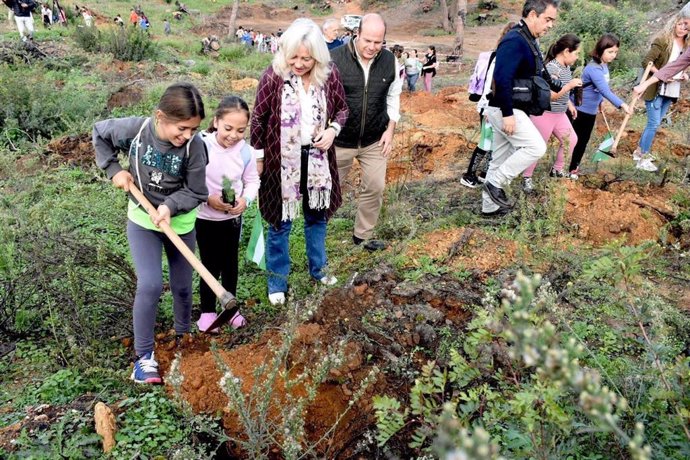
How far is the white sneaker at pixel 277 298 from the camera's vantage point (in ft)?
11.6

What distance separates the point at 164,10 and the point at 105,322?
109 ft

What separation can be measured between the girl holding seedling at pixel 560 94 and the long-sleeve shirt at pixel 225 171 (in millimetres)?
2818

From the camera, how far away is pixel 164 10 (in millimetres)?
31891

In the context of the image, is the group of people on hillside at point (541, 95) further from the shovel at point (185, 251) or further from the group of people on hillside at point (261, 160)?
the shovel at point (185, 251)

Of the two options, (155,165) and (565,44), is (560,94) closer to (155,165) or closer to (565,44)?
(565,44)

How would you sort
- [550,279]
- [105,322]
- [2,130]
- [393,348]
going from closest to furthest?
[393,348] → [105,322] → [550,279] → [2,130]

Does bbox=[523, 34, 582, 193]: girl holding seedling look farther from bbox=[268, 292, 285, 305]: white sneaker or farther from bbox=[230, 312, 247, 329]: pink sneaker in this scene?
bbox=[230, 312, 247, 329]: pink sneaker

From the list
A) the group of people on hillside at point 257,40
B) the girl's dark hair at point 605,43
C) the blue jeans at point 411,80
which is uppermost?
the girl's dark hair at point 605,43

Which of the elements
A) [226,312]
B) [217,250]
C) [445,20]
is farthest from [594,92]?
[445,20]

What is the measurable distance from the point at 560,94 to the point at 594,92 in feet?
1.98

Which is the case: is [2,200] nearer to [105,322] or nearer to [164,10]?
[105,322]

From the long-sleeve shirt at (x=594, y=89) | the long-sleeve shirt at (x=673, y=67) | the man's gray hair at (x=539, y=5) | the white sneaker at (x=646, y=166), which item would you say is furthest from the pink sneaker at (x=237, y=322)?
the white sneaker at (x=646, y=166)

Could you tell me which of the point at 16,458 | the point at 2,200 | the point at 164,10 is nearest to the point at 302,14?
the point at 164,10

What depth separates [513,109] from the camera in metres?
4.16
